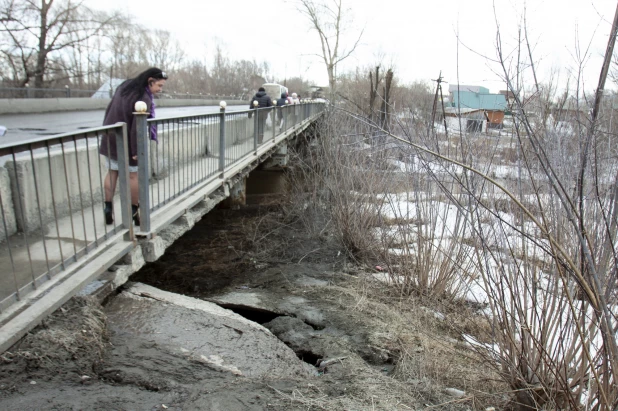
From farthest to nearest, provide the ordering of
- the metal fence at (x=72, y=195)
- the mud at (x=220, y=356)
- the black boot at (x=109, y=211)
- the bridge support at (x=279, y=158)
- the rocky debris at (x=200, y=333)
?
the bridge support at (x=279, y=158)
the black boot at (x=109, y=211)
the rocky debris at (x=200, y=333)
the metal fence at (x=72, y=195)
the mud at (x=220, y=356)

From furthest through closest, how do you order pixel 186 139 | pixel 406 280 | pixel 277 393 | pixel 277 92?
pixel 277 92 < pixel 406 280 < pixel 186 139 < pixel 277 393

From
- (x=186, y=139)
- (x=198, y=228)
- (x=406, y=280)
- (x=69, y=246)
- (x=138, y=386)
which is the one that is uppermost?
(x=186, y=139)

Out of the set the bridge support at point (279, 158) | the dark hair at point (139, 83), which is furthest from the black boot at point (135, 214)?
the bridge support at point (279, 158)

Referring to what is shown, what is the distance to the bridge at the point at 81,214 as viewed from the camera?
10.1 feet

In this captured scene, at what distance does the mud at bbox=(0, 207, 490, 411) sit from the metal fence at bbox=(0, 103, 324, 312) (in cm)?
46

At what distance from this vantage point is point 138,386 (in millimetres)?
3316

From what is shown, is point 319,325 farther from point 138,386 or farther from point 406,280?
point 138,386

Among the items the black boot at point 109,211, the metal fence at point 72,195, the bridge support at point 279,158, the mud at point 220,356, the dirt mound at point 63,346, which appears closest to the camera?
the dirt mound at point 63,346

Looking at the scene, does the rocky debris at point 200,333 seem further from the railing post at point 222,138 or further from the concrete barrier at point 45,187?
the railing post at point 222,138

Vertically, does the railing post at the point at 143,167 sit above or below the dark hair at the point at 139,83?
below

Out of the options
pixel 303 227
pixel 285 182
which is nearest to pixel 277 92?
pixel 285 182

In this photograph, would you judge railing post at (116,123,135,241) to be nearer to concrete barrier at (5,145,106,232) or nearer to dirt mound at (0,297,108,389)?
concrete barrier at (5,145,106,232)

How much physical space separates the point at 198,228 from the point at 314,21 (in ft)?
143

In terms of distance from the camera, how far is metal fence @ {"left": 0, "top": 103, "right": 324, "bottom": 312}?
3213 millimetres
